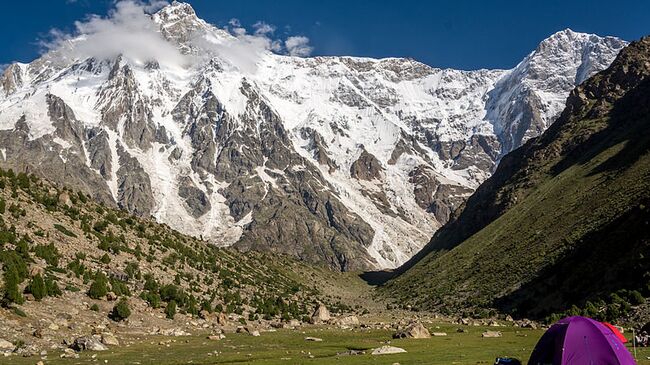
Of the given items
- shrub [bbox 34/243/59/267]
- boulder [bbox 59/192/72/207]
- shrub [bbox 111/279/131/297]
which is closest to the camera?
shrub [bbox 34/243/59/267]

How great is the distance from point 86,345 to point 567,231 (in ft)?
311

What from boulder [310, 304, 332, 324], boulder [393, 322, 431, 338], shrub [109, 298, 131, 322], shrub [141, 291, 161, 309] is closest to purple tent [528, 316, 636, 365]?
boulder [393, 322, 431, 338]

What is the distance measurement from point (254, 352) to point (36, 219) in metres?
40.1

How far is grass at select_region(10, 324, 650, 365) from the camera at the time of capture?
37625 millimetres

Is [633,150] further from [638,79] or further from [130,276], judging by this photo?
[130,276]

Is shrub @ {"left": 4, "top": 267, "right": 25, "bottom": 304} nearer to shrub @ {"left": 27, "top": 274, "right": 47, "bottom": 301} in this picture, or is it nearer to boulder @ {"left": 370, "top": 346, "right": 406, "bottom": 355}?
shrub @ {"left": 27, "top": 274, "right": 47, "bottom": 301}

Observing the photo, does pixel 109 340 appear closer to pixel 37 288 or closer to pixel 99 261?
pixel 37 288

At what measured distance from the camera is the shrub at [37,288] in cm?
5019

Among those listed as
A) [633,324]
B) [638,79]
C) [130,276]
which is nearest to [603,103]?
[638,79]

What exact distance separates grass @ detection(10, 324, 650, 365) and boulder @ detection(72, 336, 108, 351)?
122cm

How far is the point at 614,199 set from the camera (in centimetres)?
10719

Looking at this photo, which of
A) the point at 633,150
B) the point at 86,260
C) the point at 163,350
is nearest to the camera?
the point at 163,350

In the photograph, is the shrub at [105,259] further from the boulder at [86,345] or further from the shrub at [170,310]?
the boulder at [86,345]

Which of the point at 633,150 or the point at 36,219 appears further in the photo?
the point at 633,150
